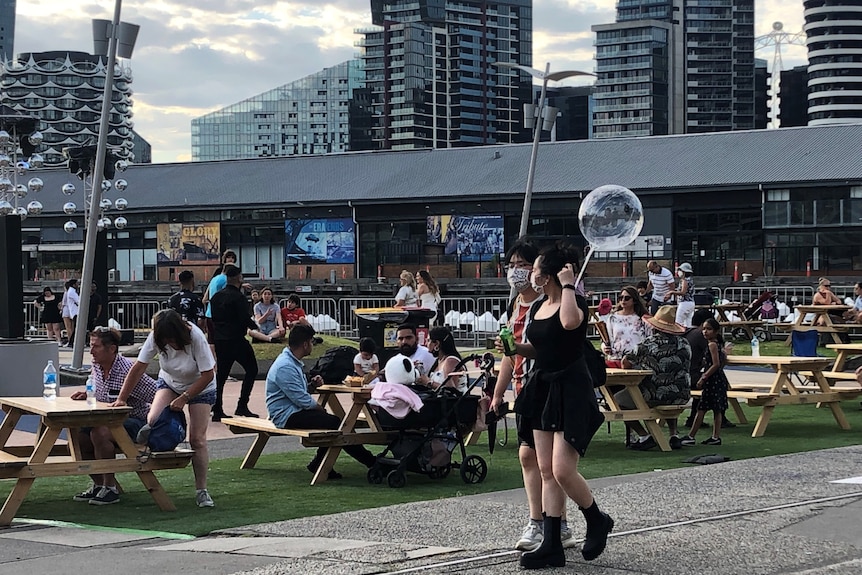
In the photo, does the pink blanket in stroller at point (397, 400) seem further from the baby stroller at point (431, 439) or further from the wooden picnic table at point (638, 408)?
the wooden picnic table at point (638, 408)

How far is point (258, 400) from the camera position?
1709cm

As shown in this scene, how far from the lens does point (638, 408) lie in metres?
11.9

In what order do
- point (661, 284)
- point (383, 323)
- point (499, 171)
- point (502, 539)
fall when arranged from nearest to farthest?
point (502, 539) < point (383, 323) < point (661, 284) < point (499, 171)

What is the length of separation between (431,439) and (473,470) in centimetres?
45

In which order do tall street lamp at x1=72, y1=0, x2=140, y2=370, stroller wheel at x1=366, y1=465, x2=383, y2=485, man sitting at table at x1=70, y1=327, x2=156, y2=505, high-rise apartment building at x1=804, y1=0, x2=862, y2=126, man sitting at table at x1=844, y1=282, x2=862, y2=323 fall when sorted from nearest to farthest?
1. man sitting at table at x1=70, y1=327, x2=156, y2=505
2. stroller wheel at x1=366, y1=465, x2=383, y2=485
3. tall street lamp at x1=72, y1=0, x2=140, y2=370
4. man sitting at table at x1=844, y1=282, x2=862, y2=323
5. high-rise apartment building at x1=804, y1=0, x2=862, y2=126

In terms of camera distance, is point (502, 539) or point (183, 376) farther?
point (183, 376)

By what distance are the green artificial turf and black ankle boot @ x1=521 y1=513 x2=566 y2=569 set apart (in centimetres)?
255

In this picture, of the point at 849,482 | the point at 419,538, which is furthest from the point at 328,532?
the point at 849,482

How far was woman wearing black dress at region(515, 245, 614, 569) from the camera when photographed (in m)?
6.52

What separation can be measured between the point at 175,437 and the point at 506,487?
2648 millimetres

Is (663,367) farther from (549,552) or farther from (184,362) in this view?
(549,552)

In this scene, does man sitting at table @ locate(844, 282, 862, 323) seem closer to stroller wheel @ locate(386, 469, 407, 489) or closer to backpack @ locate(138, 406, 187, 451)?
stroller wheel @ locate(386, 469, 407, 489)

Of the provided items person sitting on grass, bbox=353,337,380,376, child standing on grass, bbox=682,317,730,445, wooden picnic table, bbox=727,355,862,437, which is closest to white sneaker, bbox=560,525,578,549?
child standing on grass, bbox=682,317,730,445

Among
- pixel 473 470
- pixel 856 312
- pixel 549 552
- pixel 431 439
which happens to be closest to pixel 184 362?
pixel 431 439
